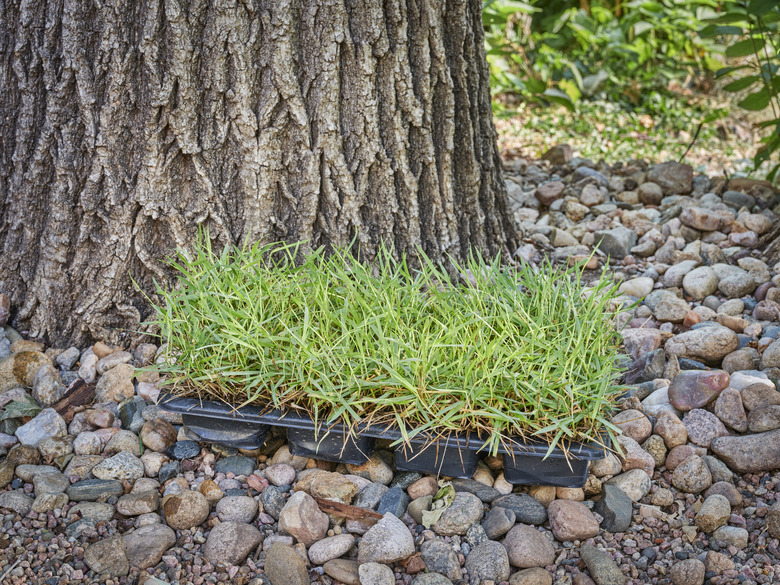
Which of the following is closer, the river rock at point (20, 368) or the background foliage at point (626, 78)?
the river rock at point (20, 368)

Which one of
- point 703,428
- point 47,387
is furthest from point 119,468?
point 703,428

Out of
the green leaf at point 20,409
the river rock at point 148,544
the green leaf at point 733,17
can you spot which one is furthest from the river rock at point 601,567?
the green leaf at point 733,17

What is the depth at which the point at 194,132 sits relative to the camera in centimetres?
199

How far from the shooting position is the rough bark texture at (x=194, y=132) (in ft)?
6.36

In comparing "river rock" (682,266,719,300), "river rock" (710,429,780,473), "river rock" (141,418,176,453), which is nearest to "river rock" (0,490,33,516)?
"river rock" (141,418,176,453)

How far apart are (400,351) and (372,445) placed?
0.78 ft

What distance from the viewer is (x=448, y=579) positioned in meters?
1.34

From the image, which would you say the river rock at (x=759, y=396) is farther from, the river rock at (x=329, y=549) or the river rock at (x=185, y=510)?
the river rock at (x=185, y=510)

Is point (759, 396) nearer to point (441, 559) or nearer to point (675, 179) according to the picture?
point (441, 559)

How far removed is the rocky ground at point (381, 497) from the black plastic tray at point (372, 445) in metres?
0.05

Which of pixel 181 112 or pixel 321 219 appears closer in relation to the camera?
pixel 181 112

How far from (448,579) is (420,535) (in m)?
0.14

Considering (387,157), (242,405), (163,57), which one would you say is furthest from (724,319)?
(163,57)

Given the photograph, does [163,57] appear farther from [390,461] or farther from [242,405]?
[390,461]
